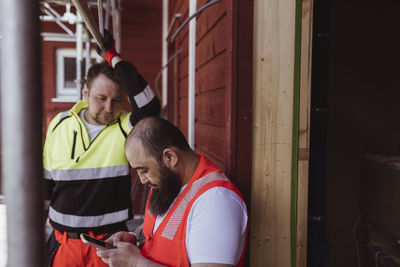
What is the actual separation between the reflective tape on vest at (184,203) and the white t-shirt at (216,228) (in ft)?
0.19

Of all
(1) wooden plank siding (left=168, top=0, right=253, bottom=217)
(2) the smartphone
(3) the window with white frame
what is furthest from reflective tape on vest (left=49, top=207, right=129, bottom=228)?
(3) the window with white frame

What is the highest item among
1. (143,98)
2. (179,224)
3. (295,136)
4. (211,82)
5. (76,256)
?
(211,82)

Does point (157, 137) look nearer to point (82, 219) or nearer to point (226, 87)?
point (226, 87)

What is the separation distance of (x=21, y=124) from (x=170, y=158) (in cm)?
105

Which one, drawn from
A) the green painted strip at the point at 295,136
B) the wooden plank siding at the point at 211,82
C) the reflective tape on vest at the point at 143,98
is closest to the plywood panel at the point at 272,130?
the green painted strip at the point at 295,136

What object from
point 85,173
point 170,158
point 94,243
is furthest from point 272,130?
point 85,173

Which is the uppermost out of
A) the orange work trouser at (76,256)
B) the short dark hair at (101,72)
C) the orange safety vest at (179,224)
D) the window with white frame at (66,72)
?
the window with white frame at (66,72)

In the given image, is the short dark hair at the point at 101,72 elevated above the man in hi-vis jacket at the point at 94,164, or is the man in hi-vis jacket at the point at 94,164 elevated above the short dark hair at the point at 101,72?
the short dark hair at the point at 101,72

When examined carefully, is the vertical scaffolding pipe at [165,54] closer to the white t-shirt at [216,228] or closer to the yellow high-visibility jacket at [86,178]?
the yellow high-visibility jacket at [86,178]

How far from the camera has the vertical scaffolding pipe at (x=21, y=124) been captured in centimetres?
35

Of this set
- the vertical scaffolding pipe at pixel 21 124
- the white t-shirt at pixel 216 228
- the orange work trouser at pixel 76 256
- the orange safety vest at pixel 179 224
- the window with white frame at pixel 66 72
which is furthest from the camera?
the window with white frame at pixel 66 72

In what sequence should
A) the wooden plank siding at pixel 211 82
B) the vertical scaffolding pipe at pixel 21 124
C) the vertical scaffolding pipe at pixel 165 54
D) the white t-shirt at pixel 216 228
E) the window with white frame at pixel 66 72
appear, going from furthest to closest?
the window with white frame at pixel 66 72 < the vertical scaffolding pipe at pixel 165 54 < the wooden plank siding at pixel 211 82 < the white t-shirt at pixel 216 228 < the vertical scaffolding pipe at pixel 21 124

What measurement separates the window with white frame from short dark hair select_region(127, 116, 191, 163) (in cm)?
440

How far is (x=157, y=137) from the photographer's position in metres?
1.40
